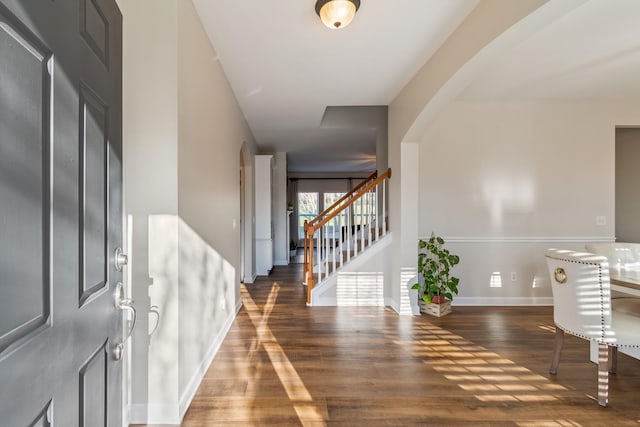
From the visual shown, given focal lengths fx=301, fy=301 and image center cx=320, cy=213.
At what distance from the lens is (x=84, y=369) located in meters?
0.78

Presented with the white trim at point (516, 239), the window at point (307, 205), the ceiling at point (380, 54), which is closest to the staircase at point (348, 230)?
the white trim at point (516, 239)

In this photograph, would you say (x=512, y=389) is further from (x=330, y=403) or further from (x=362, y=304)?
(x=362, y=304)

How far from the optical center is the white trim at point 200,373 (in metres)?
1.84

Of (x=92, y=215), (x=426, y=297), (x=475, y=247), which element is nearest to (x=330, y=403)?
(x=92, y=215)

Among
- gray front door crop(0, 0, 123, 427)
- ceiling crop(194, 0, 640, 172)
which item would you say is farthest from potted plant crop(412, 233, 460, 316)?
gray front door crop(0, 0, 123, 427)

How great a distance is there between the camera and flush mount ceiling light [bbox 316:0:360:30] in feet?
6.44

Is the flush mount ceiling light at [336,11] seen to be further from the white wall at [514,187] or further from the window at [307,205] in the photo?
the window at [307,205]

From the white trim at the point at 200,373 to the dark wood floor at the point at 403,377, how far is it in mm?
46

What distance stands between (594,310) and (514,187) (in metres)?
2.32

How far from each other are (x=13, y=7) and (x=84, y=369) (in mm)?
819

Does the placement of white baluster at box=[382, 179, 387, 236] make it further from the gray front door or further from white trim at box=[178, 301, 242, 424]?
the gray front door

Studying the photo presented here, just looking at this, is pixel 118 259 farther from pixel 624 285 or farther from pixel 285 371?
pixel 624 285

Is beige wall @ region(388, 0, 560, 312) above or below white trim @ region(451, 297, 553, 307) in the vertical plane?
above

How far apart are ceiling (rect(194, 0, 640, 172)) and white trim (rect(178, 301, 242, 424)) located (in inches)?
100
